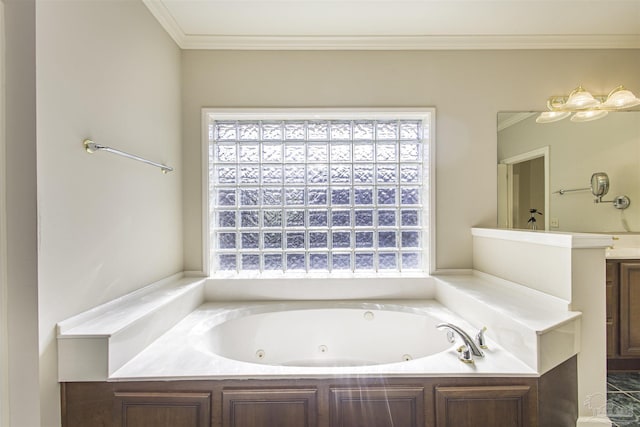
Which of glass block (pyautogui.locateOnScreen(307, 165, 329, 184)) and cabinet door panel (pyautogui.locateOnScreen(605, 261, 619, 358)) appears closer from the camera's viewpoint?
cabinet door panel (pyautogui.locateOnScreen(605, 261, 619, 358))

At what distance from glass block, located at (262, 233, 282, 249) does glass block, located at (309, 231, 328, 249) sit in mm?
234

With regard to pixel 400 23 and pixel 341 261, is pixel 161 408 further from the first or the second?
pixel 400 23

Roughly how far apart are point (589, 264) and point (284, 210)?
177cm

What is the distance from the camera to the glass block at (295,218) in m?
2.29

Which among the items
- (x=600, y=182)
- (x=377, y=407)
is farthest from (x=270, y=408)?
(x=600, y=182)

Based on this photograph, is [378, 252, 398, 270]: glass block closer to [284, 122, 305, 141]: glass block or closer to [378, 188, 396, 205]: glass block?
[378, 188, 396, 205]: glass block

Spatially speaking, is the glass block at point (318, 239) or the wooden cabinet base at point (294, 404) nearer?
the wooden cabinet base at point (294, 404)

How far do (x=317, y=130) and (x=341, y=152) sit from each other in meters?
0.24

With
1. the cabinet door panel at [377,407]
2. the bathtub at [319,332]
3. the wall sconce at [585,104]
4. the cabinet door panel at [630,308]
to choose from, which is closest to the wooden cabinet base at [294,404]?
the cabinet door panel at [377,407]

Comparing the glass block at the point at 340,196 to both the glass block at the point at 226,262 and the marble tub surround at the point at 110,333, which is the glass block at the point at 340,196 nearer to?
the glass block at the point at 226,262

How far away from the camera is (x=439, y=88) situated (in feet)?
7.20

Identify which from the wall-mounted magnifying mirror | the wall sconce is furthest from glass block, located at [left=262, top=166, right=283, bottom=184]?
the wall-mounted magnifying mirror

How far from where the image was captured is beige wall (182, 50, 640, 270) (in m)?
2.18

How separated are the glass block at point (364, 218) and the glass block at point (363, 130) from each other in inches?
22.0
